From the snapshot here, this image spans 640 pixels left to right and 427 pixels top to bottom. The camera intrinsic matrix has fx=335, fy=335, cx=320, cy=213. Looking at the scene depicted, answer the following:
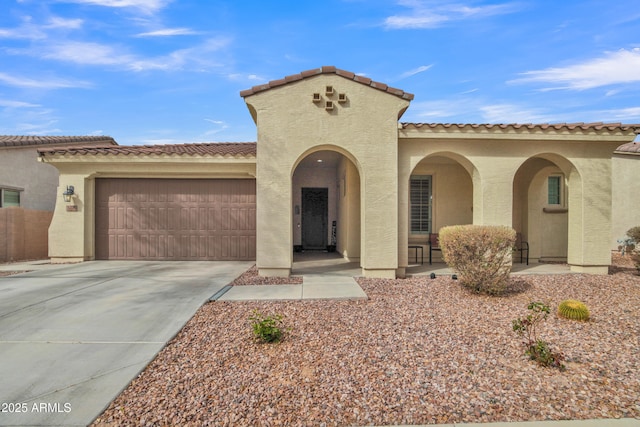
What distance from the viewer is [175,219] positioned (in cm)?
1082

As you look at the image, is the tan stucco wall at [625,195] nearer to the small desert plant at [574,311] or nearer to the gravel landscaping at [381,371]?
the gravel landscaping at [381,371]

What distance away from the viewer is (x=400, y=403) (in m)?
2.96

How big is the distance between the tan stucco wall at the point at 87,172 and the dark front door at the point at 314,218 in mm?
3946

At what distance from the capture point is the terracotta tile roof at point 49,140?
13031 millimetres

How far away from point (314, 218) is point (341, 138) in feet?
21.9

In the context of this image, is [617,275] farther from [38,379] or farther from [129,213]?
[129,213]

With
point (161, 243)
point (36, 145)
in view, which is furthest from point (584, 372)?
point (36, 145)

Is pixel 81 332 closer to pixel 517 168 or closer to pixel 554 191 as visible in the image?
pixel 517 168

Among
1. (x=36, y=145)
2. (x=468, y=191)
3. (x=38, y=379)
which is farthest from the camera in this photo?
(x=36, y=145)

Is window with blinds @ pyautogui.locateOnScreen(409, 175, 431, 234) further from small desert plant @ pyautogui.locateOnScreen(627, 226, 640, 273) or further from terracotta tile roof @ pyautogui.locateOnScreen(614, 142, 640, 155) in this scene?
terracotta tile roof @ pyautogui.locateOnScreen(614, 142, 640, 155)

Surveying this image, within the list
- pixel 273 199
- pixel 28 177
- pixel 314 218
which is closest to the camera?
pixel 273 199

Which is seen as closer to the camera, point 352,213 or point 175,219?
point 352,213

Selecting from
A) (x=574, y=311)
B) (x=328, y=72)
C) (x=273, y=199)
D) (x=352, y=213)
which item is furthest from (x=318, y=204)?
(x=574, y=311)

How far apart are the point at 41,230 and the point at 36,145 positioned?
398cm
